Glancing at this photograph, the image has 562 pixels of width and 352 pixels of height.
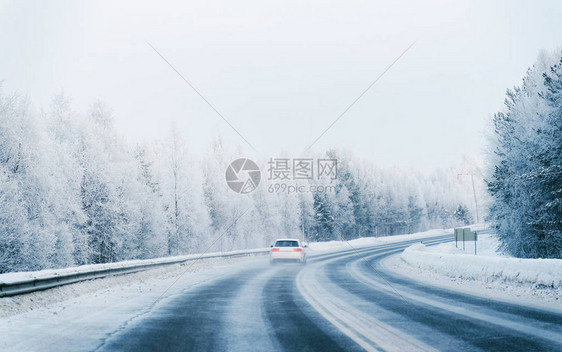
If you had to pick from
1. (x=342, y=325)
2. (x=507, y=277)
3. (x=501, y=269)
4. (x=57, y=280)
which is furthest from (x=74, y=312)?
(x=501, y=269)

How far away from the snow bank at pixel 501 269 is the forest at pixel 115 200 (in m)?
8.16

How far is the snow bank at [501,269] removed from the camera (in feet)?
36.5

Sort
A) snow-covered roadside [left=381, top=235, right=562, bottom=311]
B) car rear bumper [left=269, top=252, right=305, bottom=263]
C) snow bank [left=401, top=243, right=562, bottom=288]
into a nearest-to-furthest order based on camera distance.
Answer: snow-covered roadside [left=381, top=235, right=562, bottom=311] → snow bank [left=401, top=243, right=562, bottom=288] → car rear bumper [left=269, top=252, right=305, bottom=263]

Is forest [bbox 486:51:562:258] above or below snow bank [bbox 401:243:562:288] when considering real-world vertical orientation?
above

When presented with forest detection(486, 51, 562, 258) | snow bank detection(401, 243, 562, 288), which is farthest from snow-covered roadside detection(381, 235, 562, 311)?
forest detection(486, 51, 562, 258)

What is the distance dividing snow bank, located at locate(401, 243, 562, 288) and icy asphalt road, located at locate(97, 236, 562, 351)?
193 cm

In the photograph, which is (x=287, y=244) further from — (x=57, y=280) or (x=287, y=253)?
(x=57, y=280)

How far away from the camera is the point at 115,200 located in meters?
34.3

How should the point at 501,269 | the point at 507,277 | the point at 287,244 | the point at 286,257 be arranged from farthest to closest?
the point at 287,244 → the point at 286,257 → the point at 501,269 → the point at 507,277

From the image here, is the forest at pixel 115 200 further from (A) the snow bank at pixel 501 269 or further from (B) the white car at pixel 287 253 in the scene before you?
(B) the white car at pixel 287 253

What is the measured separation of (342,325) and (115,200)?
29.9 meters

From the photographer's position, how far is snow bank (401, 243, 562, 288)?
1112 cm

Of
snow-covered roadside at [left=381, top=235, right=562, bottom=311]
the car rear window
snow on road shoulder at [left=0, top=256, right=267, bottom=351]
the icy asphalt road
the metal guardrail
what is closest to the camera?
the icy asphalt road

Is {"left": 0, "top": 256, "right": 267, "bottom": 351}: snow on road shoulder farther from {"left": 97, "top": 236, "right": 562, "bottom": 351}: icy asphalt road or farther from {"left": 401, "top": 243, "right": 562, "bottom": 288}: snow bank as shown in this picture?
{"left": 401, "top": 243, "right": 562, "bottom": 288}: snow bank
